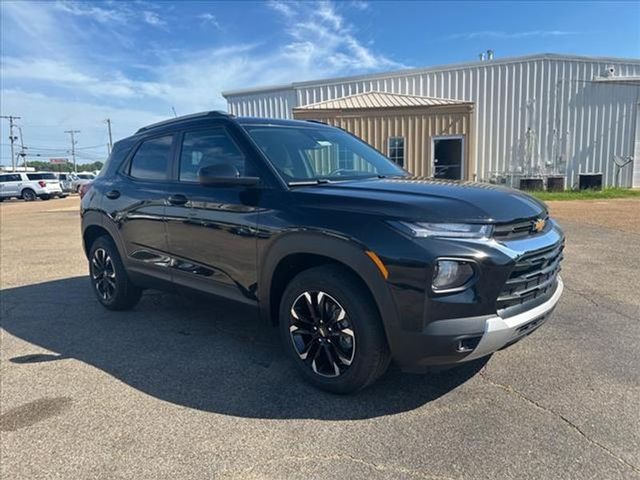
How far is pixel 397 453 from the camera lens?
99.0 inches

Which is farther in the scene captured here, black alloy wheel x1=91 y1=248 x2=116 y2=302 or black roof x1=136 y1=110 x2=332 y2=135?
black alloy wheel x1=91 y1=248 x2=116 y2=302

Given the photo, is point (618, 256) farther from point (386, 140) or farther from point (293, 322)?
point (386, 140)

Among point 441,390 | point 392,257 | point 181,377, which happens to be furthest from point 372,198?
point 181,377

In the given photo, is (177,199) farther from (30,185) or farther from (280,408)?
(30,185)

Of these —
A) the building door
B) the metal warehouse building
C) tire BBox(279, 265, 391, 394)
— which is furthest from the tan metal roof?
tire BBox(279, 265, 391, 394)

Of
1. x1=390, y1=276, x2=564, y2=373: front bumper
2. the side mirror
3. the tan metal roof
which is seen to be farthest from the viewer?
the tan metal roof

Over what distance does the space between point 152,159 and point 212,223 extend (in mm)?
1377

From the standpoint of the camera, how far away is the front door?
3.45 meters

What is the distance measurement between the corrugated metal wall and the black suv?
13.9 m

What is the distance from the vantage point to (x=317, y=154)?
3988mm

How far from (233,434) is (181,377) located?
3.03 feet

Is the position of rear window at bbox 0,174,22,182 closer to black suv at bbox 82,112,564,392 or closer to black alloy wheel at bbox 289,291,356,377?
black suv at bbox 82,112,564,392

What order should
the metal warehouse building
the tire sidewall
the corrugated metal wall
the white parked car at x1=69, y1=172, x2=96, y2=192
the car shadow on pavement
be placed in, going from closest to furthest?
1. the car shadow on pavement
2. the tire sidewall
3. the corrugated metal wall
4. the metal warehouse building
5. the white parked car at x1=69, y1=172, x2=96, y2=192

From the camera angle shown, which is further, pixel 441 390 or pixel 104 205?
pixel 104 205
